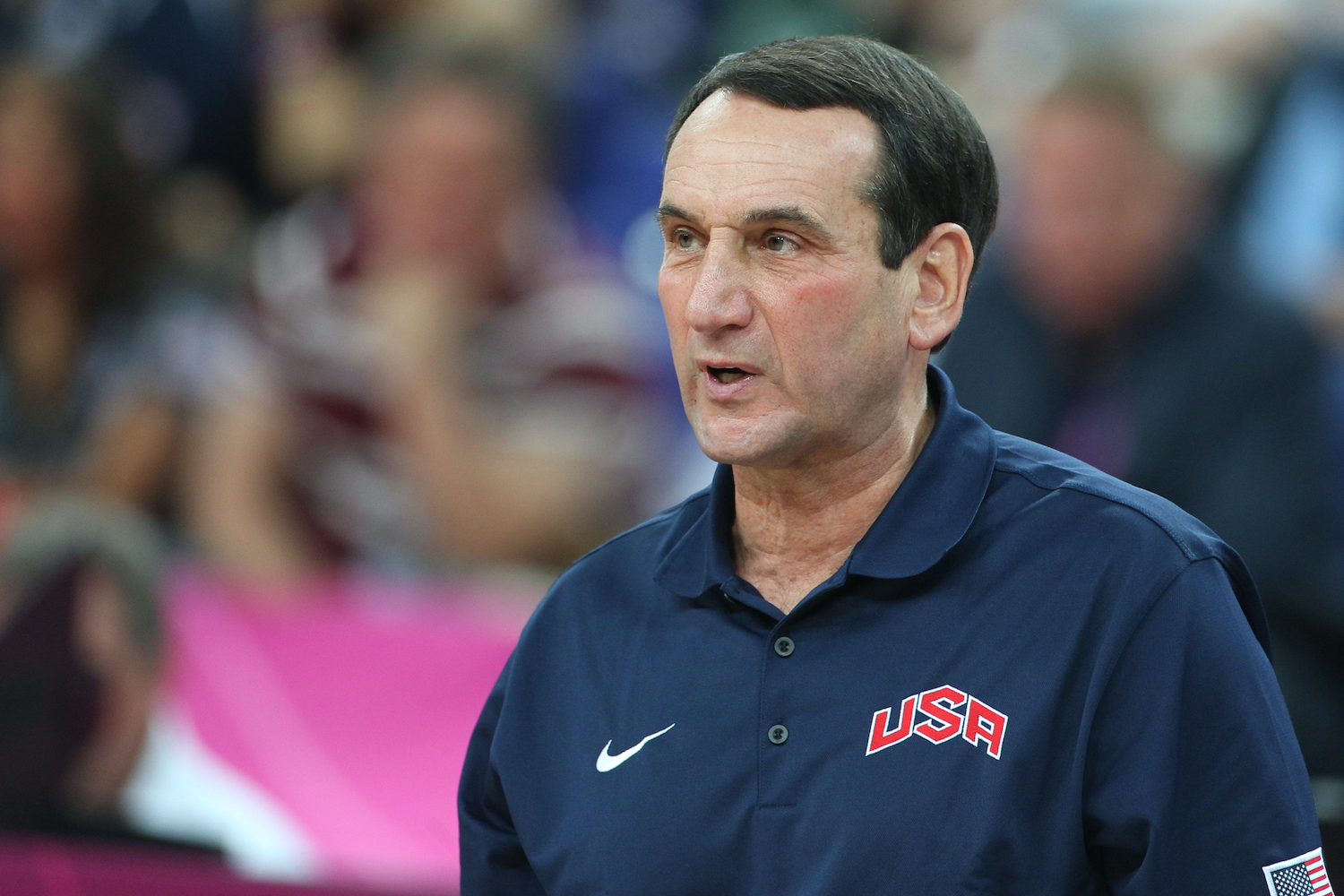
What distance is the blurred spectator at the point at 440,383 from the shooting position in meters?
4.27

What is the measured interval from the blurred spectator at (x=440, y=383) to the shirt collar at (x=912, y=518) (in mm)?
2297

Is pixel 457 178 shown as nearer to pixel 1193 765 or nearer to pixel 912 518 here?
pixel 912 518

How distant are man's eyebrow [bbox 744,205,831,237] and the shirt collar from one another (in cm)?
28

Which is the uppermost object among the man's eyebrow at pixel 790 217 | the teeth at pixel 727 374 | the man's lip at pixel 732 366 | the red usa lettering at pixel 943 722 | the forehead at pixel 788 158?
the forehead at pixel 788 158

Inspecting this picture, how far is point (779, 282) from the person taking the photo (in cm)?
174

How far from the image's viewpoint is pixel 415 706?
3.57m

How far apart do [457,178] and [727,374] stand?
2.71m

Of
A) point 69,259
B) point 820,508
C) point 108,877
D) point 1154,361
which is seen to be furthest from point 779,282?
point 69,259

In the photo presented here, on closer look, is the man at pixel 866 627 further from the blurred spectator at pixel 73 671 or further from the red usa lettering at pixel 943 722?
the blurred spectator at pixel 73 671

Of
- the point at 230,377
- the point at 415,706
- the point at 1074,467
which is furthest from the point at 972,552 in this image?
the point at 230,377

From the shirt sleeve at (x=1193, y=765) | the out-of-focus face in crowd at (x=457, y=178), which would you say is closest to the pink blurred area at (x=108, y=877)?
the shirt sleeve at (x=1193, y=765)

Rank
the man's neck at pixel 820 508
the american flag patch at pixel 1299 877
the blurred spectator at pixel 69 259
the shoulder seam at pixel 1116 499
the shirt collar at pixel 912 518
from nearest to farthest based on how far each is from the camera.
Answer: the american flag patch at pixel 1299 877 → the shoulder seam at pixel 1116 499 → the shirt collar at pixel 912 518 → the man's neck at pixel 820 508 → the blurred spectator at pixel 69 259

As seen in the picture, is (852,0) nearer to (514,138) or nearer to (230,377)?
(514,138)

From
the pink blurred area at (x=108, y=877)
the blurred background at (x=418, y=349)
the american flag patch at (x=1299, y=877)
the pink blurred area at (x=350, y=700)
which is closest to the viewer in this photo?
the american flag patch at (x=1299, y=877)
